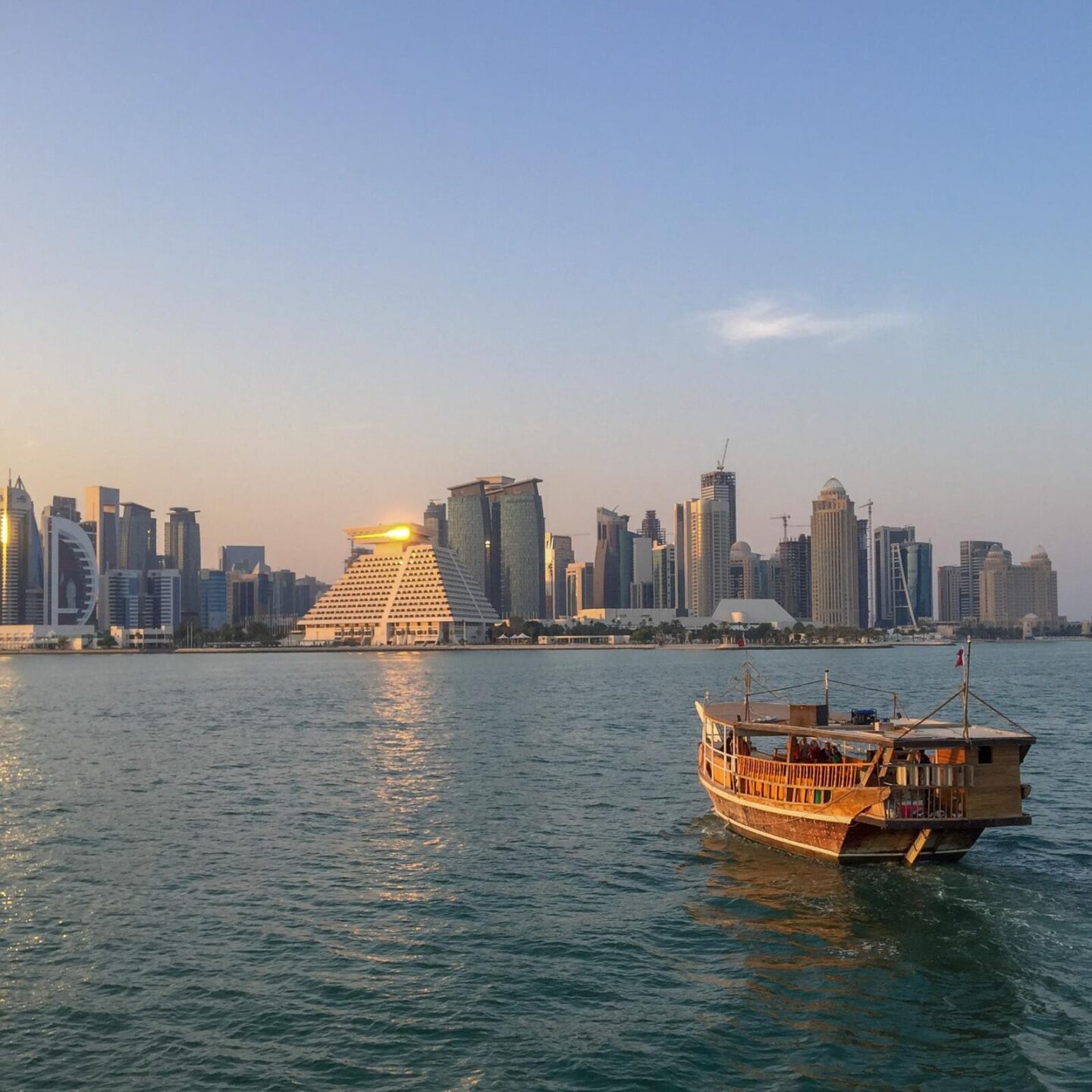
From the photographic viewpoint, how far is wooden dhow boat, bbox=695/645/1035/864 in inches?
1219

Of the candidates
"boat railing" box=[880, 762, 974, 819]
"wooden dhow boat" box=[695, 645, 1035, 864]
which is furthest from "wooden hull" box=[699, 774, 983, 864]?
"boat railing" box=[880, 762, 974, 819]

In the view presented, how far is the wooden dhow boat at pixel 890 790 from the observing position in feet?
102

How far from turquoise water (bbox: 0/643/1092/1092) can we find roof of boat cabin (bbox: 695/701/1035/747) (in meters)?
4.21

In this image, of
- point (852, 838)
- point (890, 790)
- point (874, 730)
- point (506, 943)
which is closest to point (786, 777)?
point (874, 730)

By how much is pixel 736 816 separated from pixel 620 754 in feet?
82.3

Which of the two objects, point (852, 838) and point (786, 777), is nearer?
point (852, 838)

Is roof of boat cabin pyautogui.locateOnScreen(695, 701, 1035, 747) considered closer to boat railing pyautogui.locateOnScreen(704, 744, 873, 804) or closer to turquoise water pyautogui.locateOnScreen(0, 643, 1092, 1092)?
boat railing pyautogui.locateOnScreen(704, 744, 873, 804)

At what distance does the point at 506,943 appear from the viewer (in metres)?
26.5

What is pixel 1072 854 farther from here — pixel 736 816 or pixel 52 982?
pixel 52 982

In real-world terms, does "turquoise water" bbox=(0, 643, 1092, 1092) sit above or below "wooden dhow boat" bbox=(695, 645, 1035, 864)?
below

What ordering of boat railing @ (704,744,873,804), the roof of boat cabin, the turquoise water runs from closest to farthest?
the turquoise water, the roof of boat cabin, boat railing @ (704,744,873,804)

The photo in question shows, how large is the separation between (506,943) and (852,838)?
12097 millimetres

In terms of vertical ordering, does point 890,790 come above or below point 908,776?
below

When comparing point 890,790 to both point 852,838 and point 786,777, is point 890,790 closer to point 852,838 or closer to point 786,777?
point 852,838
